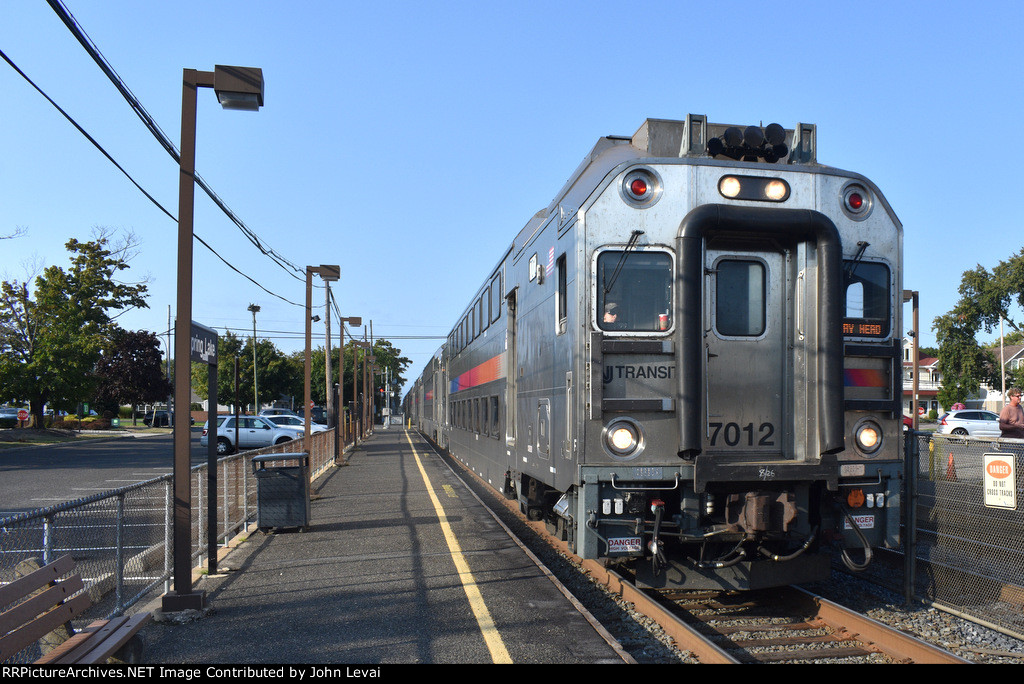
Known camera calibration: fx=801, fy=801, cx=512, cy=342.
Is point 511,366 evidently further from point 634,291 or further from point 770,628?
point 770,628

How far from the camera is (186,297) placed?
7059mm

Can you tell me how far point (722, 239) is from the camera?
6520mm

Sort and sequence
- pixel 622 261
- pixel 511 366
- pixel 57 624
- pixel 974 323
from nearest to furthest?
1. pixel 57 624
2. pixel 622 261
3. pixel 511 366
4. pixel 974 323

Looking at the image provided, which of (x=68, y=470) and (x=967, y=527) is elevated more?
(x=967, y=527)

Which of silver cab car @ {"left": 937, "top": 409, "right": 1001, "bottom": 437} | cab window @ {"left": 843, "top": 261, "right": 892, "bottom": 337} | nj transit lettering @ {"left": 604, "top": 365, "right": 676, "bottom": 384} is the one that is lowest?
silver cab car @ {"left": 937, "top": 409, "right": 1001, "bottom": 437}

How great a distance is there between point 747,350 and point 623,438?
1.31 metres

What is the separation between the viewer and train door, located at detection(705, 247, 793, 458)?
6.40 metres

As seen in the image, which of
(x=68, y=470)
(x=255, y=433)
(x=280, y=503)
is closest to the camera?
(x=280, y=503)

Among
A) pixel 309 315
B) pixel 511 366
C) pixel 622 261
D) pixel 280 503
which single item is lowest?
pixel 280 503

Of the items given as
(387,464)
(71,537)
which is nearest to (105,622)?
(71,537)

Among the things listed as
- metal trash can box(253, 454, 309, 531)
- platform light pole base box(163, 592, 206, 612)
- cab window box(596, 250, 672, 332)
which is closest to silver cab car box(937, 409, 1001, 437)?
metal trash can box(253, 454, 309, 531)

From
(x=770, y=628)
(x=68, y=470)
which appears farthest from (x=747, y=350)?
(x=68, y=470)

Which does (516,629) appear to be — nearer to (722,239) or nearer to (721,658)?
(721,658)

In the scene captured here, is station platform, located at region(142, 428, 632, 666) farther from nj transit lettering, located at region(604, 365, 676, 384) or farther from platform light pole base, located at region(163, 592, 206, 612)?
nj transit lettering, located at region(604, 365, 676, 384)
